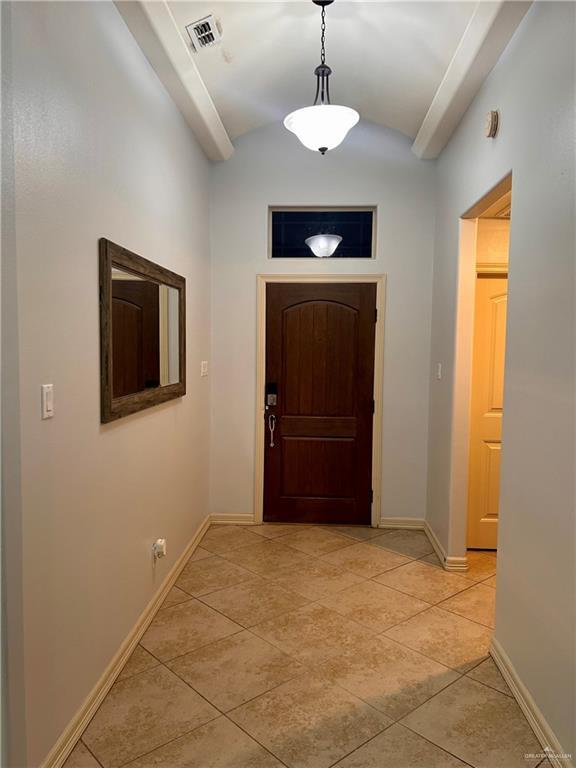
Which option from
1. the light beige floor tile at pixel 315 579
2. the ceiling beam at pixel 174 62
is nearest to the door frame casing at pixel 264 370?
the light beige floor tile at pixel 315 579

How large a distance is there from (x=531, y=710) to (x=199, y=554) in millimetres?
2279

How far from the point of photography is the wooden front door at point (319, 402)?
416 centimetres

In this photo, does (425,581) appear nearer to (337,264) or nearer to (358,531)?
(358,531)

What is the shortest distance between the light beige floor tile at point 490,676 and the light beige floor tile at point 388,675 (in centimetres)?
10

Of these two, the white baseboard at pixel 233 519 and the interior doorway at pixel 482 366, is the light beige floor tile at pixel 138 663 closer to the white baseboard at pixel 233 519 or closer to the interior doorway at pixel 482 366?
the white baseboard at pixel 233 519

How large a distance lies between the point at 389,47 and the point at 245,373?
7.97ft

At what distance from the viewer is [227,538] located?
13.0 ft

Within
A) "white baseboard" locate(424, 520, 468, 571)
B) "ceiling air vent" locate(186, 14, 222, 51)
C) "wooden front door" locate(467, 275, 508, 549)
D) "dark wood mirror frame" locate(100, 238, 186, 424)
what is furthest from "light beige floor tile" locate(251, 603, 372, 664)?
"ceiling air vent" locate(186, 14, 222, 51)

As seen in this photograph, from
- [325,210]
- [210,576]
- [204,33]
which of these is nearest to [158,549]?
[210,576]

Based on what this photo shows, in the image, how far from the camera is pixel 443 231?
3740 millimetres

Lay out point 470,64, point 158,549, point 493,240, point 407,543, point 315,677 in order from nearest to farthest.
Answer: point 315,677 < point 470,64 < point 158,549 < point 493,240 < point 407,543

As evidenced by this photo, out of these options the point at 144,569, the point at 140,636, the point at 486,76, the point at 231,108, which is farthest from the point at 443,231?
the point at 140,636

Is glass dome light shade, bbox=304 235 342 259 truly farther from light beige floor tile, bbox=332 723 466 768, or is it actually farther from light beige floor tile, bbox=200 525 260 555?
light beige floor tile, bbox=332 723 466 768

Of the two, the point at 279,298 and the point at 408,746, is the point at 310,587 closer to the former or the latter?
the point at 408,746
